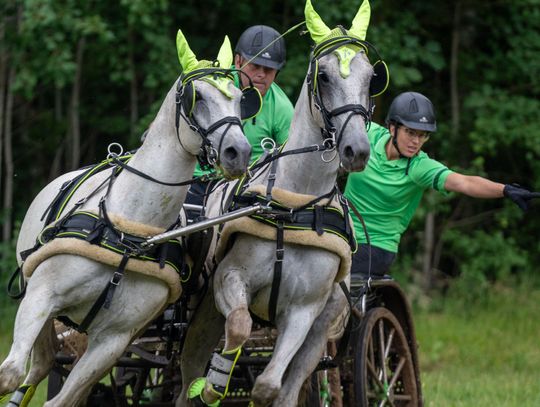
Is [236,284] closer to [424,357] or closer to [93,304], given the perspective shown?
[93,304]

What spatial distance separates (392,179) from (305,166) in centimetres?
148

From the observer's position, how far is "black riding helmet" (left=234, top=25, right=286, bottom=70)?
6.66 m

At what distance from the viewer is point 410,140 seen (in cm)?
690

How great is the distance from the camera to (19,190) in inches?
508

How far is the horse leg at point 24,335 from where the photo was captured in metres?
5.05

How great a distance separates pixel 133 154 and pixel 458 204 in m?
7.63

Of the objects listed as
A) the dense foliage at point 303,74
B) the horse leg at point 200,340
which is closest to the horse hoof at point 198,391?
the horse leg at point 200,340

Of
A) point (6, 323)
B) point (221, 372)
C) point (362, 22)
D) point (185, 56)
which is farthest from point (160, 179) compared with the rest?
point (6, 323)

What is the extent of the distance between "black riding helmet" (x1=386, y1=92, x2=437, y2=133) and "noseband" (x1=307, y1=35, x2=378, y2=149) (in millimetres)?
1294

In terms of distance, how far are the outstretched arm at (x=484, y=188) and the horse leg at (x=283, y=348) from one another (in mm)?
1199

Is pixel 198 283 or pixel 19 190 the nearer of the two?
pixel 198 283

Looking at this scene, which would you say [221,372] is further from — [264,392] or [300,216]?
[300,216]

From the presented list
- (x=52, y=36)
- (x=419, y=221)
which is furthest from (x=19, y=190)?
(x=419, y=221)

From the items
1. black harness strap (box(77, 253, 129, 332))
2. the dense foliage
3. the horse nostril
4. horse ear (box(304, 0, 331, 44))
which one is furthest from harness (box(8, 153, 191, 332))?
the dense foliage
